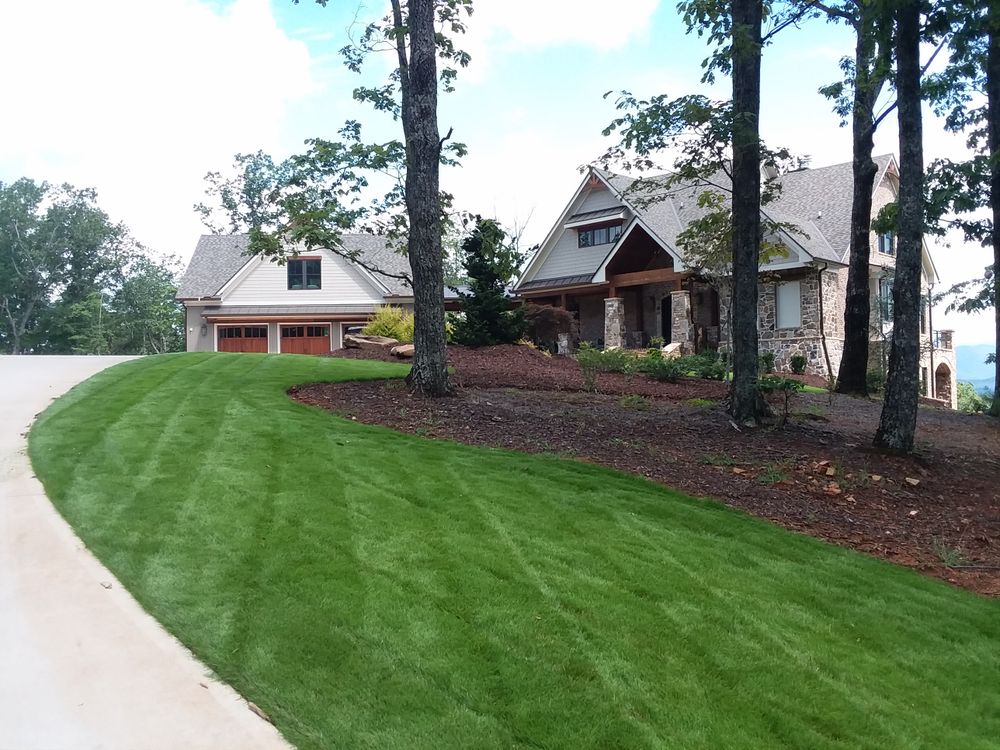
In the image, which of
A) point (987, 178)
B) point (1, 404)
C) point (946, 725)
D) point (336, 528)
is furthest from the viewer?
point (987, 178)

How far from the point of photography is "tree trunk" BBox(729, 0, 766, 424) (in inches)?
370

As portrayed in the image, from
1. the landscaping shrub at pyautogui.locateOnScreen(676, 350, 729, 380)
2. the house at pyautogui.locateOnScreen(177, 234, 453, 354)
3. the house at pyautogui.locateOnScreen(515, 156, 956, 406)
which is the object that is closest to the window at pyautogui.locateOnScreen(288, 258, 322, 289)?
the house at pyautogui.locateOnScreen(177, 234, 453, 354)

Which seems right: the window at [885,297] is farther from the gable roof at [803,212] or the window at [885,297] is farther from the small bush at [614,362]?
the small bush at [614,362]

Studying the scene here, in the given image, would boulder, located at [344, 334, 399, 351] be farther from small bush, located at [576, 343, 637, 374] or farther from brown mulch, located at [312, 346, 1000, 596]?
brown mulch, located at [312, 346, 1000, 596]

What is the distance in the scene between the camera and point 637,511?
20.2 feet

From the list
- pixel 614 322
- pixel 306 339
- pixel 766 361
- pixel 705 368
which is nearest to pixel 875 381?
pixel 766 361

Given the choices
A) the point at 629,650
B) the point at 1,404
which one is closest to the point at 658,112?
the point at 629,650

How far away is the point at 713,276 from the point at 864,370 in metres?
4.11

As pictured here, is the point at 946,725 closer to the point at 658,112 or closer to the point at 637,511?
the point at 637,511

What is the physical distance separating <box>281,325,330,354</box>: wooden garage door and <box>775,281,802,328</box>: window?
17.1 metres

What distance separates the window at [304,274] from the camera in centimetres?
3039

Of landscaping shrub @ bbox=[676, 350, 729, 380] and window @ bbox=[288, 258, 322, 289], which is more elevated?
window @ bbox=[288, 258, 322, 289]

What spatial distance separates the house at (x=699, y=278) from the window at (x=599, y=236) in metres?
0.04

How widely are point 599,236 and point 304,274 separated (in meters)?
12.0
